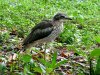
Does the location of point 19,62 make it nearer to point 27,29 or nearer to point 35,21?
point 27,29

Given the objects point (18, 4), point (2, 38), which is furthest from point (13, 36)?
point (18, 4)

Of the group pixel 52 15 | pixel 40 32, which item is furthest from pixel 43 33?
pixel 52 15

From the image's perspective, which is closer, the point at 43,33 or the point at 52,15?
the point at 43,33

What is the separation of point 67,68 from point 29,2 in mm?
7953

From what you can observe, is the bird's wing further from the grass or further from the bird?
the grass

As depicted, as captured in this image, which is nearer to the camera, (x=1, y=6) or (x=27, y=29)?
(x=27, y=29)

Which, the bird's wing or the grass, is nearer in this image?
the bird's wing

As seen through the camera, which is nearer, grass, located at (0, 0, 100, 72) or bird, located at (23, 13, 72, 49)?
bird, located at (23, 13, 72, 49)

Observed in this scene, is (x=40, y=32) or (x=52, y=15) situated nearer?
(x=40, y=32)

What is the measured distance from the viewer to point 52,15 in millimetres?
13258

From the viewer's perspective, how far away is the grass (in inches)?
401

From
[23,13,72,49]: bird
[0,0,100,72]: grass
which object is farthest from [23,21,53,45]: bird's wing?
[0,0,100,72]: grass

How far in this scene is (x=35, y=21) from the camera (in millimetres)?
12242

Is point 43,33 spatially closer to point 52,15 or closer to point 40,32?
point 40,32
